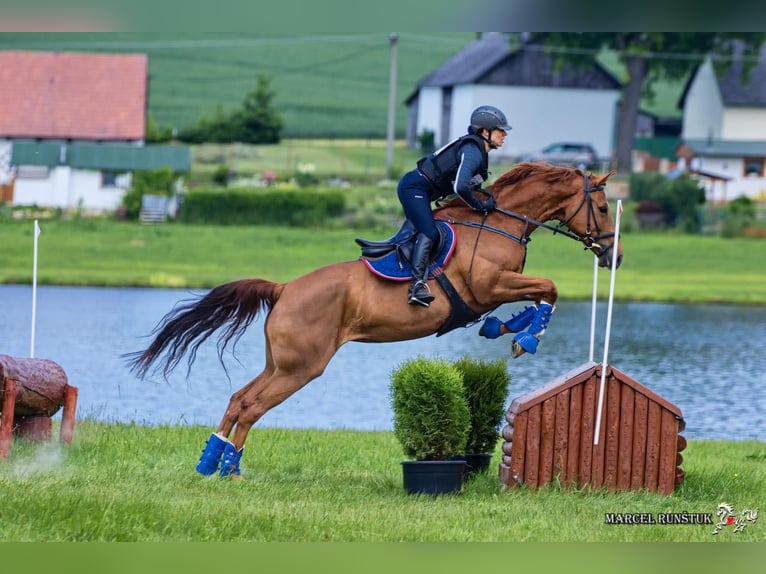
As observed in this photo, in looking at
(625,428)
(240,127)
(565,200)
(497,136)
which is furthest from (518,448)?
(240,127)

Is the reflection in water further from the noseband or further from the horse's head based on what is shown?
the noseband

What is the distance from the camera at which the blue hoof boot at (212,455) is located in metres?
9.39

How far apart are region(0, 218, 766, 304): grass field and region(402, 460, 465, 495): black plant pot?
2175 centimetres

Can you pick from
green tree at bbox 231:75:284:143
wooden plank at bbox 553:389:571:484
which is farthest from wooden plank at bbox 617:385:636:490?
green tree at bbox 231:75:284:143

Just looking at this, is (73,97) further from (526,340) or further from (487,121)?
(526,340)

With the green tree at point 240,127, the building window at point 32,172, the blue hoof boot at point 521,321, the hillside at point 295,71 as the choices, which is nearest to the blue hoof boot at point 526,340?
the blue hoof boot at point 521,321

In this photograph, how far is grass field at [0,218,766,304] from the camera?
32781 mm

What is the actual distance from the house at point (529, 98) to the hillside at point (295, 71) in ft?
31.0

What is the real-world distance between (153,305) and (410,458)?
2004 cm

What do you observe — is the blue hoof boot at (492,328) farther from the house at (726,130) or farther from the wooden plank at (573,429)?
the house at (726,130)

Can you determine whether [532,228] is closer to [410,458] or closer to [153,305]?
[410,458]

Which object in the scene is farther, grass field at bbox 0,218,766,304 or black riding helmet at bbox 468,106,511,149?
grass field at bbox 0,218,766,304

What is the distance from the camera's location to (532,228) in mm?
9805

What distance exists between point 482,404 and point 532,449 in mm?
822
